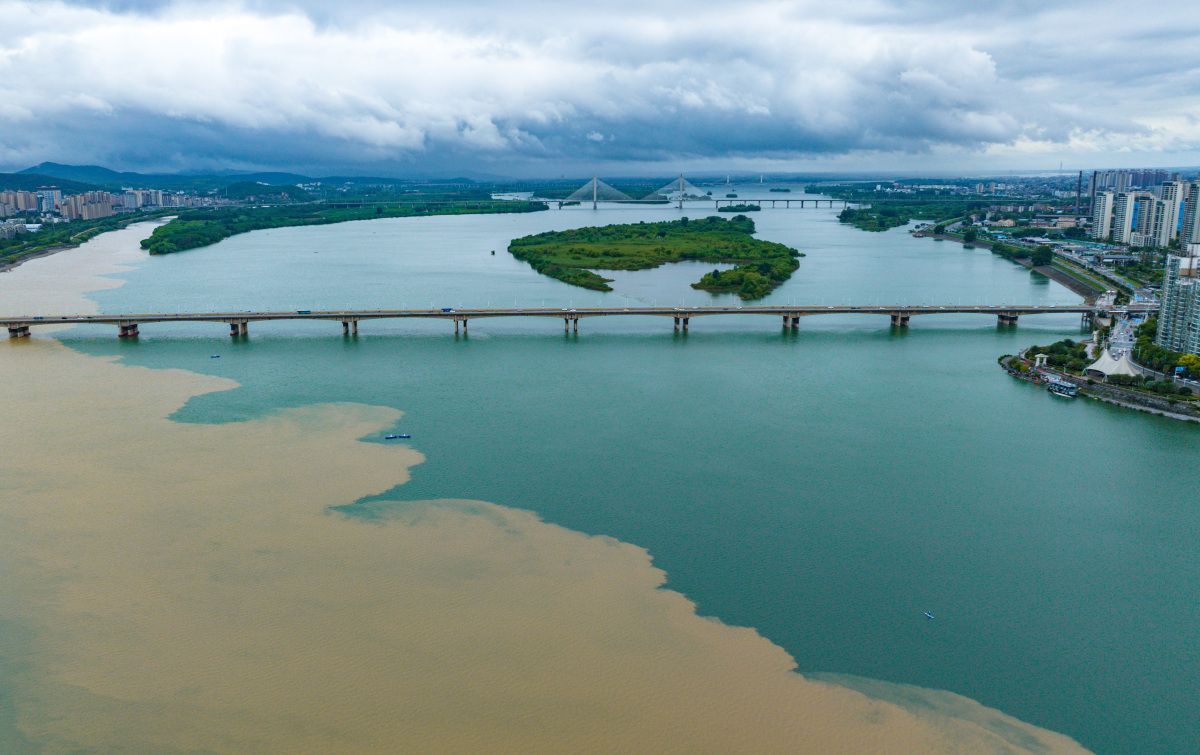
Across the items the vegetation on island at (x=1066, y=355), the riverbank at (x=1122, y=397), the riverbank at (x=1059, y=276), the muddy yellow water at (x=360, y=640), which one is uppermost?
the riverbank at (x=1059, y=276)

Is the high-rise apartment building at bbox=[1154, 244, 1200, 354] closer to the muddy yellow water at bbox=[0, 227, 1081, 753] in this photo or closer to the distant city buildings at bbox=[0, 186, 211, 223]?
the muddy yellow water at bbox=[0, 227, 1081, 753]

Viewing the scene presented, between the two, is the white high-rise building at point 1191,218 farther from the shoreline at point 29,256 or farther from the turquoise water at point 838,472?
the shoreline at point 29,256

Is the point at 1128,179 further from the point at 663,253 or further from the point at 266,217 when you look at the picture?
the point at 266,217

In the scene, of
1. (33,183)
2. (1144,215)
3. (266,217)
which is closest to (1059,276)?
(1144,215)

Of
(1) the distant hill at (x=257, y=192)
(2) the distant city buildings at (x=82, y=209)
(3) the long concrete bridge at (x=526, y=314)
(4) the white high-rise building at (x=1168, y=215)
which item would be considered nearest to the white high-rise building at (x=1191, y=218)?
(4) the white high-rise building at (x=1168, y=215)

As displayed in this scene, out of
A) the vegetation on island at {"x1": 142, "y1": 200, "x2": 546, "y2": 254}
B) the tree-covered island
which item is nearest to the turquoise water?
the tree-covered island
